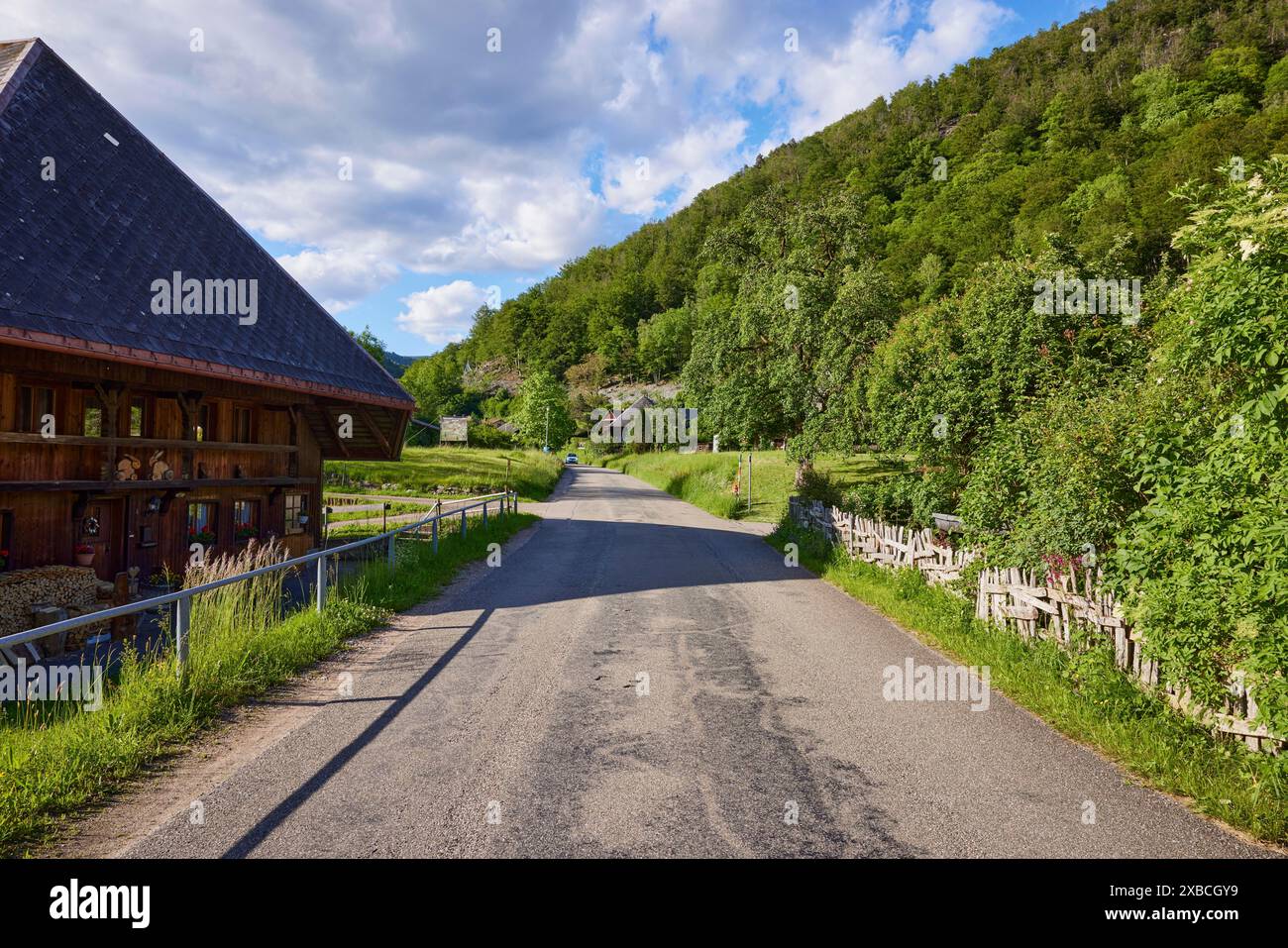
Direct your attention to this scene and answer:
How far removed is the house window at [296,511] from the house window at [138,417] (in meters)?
4.30

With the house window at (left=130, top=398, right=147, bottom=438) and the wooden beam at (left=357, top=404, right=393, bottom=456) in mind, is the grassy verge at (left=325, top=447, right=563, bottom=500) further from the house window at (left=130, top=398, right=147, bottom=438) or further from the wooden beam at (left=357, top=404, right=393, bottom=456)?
the house window at (left=130, top=398, right=147, bottom=438)

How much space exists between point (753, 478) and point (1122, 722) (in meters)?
31.0

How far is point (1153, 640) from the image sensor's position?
541cm

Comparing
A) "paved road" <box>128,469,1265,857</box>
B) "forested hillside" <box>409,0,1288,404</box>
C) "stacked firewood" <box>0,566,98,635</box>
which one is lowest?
"paved road" <box>128,469,1265,857</box>

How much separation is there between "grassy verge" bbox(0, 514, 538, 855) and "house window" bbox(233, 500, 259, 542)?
5672 millimetres

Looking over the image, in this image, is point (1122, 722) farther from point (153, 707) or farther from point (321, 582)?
point (321, 582)

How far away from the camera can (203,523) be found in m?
13.6

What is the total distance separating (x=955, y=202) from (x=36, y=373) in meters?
108

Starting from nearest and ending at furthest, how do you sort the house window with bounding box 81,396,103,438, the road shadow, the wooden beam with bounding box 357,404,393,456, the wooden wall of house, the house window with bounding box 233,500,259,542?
the road shadow
the wooden wall of house
the house window with bounding box 81,396,103,438
the house window with bounding box 233,500,259,542
the wooden beam with bounding box 357,404,393,456

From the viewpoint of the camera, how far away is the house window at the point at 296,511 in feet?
52.6

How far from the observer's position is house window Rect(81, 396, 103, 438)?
10.7 meters

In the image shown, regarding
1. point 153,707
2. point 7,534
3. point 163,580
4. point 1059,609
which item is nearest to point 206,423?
point 163,580

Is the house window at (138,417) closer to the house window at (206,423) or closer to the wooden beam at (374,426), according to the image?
the house window at (206,423)

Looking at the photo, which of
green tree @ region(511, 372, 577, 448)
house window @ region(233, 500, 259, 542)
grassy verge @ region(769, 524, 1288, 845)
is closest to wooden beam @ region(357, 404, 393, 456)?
house window @ region(233, 500, 259, 542)
